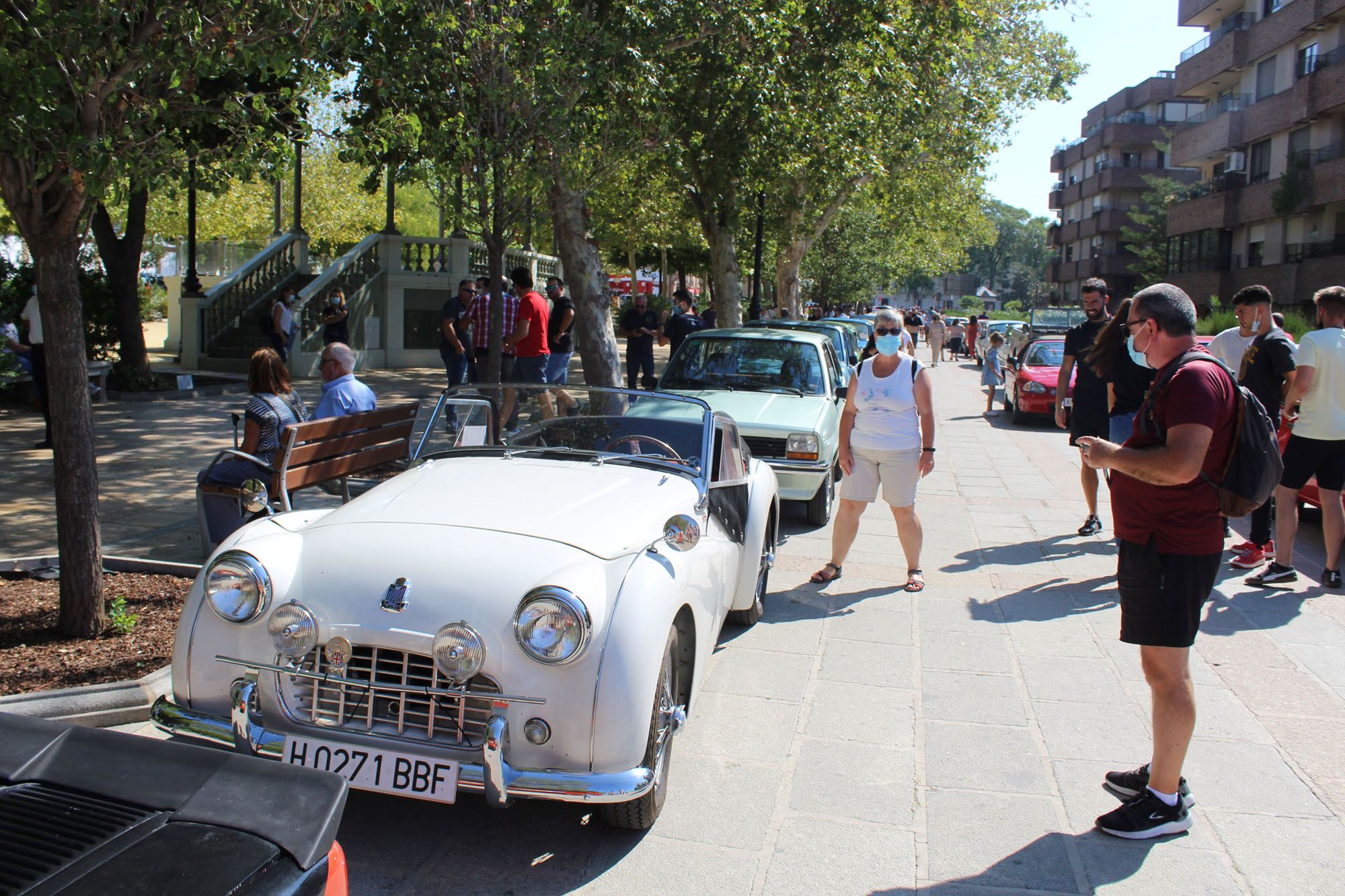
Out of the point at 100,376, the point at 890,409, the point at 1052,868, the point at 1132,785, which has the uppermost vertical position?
the point at 890,409

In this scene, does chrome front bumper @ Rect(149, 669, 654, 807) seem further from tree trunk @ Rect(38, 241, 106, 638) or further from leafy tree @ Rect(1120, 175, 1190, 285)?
leafy tree @ Rect(1120, 175, 1190, 285)

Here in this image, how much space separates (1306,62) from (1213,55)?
633 cm

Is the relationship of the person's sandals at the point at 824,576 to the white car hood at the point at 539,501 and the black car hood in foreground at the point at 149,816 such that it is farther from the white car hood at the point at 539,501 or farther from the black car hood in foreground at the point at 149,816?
the black car hood in foreground at the point at 149,816

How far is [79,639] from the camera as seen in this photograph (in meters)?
5.35

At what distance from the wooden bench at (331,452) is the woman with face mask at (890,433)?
284cm

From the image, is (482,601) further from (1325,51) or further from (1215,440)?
(1325,51)

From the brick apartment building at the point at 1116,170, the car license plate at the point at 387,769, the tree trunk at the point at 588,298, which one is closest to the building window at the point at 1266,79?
the brick apartment building at the point at 1116,170

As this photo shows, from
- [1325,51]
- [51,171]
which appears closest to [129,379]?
[51,171]

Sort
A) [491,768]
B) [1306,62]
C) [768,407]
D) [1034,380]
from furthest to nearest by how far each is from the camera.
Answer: [1306,62] < [1034,380] < [768,407] < [491,768]

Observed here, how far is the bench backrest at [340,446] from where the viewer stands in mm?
6574

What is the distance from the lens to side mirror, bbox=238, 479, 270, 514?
18.3 feet

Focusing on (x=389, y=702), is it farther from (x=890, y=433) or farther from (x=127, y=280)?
(x=127, y=280)

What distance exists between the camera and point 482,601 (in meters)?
3.60

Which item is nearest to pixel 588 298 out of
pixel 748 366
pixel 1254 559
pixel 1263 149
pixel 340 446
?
pixel 748 366
